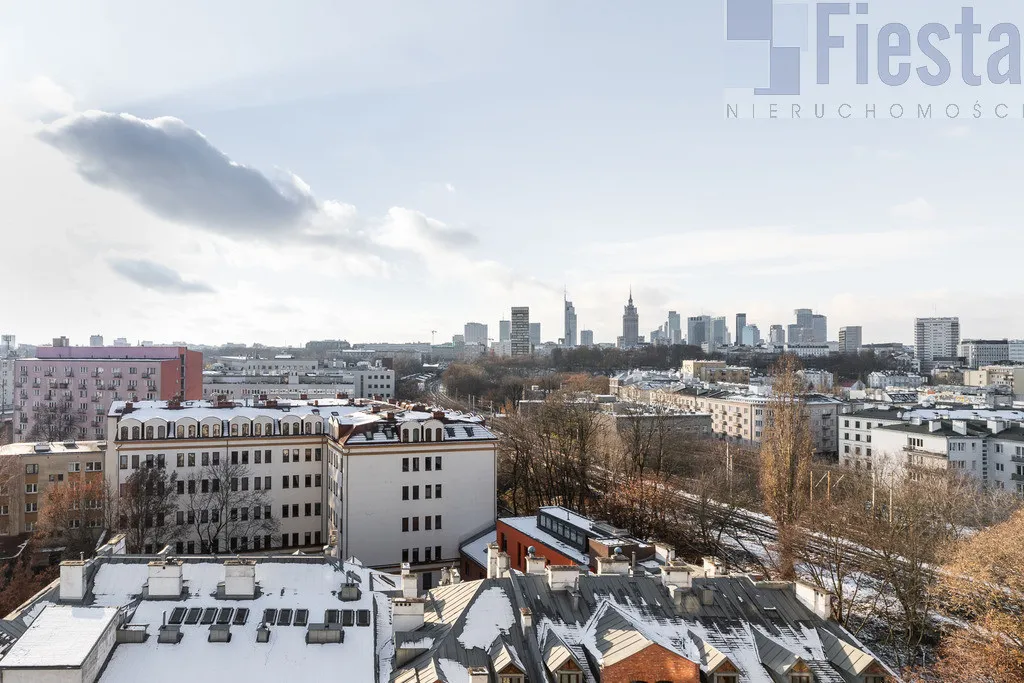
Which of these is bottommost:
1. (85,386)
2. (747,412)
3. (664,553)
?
(747,412)

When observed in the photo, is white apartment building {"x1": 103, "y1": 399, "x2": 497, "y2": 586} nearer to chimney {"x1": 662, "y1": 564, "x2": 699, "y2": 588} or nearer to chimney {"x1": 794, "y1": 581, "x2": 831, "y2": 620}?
chimney {"x1": 662, "y1": 564, "x2": 699, "y2": 588}

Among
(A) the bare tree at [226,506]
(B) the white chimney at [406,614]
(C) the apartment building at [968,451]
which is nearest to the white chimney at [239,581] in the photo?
(B) the white chimney at [406,614]

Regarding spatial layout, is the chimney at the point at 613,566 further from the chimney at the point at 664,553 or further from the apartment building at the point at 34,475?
the apartment building at the point at 34,475

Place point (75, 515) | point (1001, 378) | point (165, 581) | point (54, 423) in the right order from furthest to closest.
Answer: point (1001, 378)
point (54, 423)
point (75, 515)
point (165, 581)

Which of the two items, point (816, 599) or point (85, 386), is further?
point (85, 386)

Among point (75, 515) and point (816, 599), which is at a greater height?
point (816, 599)

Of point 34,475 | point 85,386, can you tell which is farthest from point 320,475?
point 85,386

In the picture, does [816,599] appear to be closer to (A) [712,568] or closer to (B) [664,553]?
(A) [712,568]

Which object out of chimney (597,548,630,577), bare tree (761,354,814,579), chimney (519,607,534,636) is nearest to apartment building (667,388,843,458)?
bare tree (761,354,814,579)
